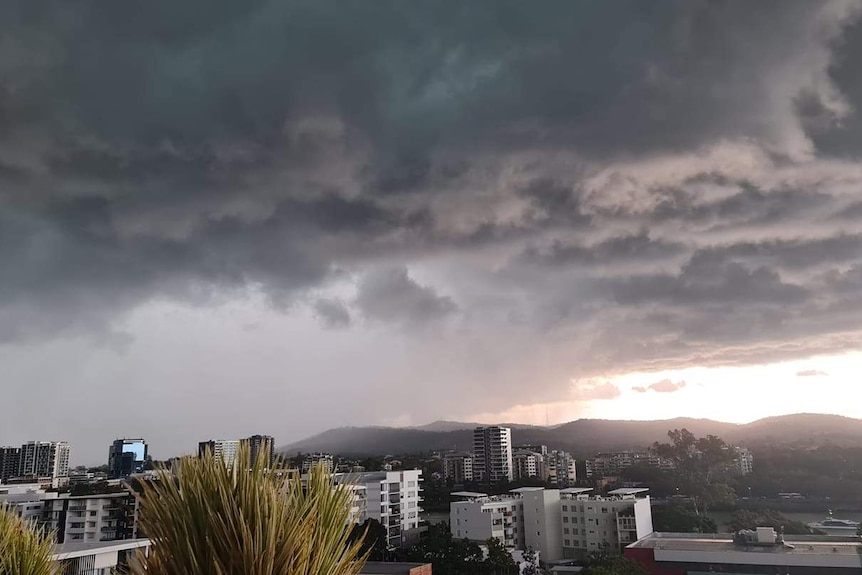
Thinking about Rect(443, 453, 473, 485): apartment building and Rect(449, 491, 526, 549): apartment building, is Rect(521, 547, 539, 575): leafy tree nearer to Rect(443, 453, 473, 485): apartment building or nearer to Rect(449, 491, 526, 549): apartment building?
Rect(449, 491, 526, 549): apartment building

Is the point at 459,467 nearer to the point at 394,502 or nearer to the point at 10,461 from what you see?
the point at 394,502

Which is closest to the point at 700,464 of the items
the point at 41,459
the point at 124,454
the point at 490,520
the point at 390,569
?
the point at 490,520

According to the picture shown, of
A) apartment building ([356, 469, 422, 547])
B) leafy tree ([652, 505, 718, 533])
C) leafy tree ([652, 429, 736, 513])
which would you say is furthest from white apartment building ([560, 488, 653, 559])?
leafy tree ([652, 429, 736, 513])

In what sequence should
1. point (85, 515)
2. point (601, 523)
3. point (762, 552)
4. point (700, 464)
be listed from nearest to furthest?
point (762, 552), point (85, 515), point (601, 523), point (700, 464)

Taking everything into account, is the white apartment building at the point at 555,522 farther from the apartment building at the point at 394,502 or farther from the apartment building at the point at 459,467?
the apartment building at the point at 459,467

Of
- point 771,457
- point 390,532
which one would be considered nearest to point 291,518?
point 390,532

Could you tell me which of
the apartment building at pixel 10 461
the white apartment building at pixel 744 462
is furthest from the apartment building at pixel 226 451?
the apartment building at pixel 10 461
